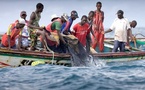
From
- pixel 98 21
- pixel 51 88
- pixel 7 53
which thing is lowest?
pixel 51 88

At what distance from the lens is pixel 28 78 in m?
8.52

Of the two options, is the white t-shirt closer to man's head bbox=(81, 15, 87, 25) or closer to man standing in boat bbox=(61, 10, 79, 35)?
man's head bbox=(81, 15, 87, 25)

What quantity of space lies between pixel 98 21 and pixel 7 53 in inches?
198

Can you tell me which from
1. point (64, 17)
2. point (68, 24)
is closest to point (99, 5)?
point (68, 24)

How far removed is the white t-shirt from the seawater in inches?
118

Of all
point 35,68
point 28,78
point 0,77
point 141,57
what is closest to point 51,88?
point 28,78

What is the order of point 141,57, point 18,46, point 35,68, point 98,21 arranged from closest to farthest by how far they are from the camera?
point 35,68
point 18,46
point 141,57
point 98,21

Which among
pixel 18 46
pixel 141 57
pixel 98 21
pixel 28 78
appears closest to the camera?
pixel 28 78

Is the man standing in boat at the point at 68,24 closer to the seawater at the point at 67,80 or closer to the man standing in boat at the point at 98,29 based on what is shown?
the seawater at the point at 67,80

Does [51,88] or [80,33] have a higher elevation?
[80,33]

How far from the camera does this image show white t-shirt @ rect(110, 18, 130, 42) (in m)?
12.7

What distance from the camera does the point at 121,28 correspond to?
1274 centimetres

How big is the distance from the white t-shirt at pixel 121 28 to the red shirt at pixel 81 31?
3.95 feet

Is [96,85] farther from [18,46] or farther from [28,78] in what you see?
[18,46]
